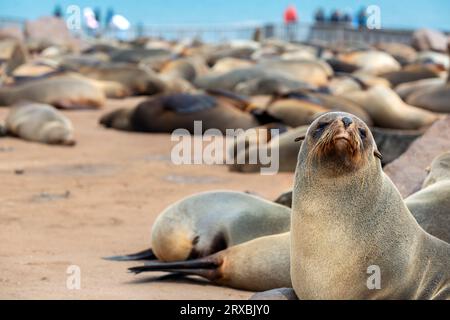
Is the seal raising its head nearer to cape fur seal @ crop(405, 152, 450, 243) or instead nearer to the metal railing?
cape fur seal @ crop(405, 152, 450, 243)

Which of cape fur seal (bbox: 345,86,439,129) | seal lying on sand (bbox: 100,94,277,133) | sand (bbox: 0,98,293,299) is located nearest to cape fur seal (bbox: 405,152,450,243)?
sand (bbox: 0,98,293,299)

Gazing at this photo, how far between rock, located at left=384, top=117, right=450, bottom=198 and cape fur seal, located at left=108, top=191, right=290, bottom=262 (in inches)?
38.1

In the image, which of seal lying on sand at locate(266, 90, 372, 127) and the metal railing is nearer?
seal lying on sand at locate(266, 90, 372, 127)

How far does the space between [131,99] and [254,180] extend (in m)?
8.13

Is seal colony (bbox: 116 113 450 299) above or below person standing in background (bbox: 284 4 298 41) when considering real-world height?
above

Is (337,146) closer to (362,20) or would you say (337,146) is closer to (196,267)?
(196,267)

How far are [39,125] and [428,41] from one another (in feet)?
73.6

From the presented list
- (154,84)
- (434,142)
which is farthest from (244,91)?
(434,142)

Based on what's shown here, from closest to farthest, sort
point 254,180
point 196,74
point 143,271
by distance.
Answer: point 143,271 → point 254,180 → point 196,74

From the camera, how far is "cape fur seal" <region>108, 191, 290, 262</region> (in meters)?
5.37

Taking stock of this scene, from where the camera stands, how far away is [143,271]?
502 centimetres

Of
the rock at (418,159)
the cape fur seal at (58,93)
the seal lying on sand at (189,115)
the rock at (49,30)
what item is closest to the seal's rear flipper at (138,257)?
the rock at (418,159)

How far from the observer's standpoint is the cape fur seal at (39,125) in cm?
1066
